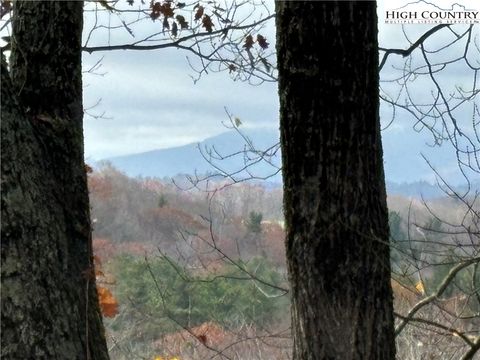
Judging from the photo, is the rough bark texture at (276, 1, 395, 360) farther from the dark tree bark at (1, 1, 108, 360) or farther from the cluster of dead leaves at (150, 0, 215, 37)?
the cluster of dead leaves at (150, 0, 215, 37)

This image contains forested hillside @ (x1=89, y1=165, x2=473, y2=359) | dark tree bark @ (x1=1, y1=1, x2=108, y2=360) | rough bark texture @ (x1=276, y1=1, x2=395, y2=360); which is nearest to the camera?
dark tree bark @ (x1=1, y1=1, x2=108, y2=360)

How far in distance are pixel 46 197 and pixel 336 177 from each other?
796 millimetres

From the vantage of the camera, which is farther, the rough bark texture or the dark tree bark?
the rough bark texture

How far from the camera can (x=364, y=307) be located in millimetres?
2035

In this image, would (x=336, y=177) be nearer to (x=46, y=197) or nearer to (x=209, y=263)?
(x=46, y=197)

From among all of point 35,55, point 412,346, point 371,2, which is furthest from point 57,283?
point 412,346

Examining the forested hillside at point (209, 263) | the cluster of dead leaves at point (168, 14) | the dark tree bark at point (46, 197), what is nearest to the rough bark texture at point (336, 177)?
the forested hillside at point (209, 263)

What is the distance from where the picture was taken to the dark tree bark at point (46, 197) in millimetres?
1768

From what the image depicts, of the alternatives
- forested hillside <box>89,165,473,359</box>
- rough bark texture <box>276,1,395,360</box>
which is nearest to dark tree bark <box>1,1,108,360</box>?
forested hillside <box>89,165,473,359</box>

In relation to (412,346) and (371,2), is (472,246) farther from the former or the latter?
(412,346)

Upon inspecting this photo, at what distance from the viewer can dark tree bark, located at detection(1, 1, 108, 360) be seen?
Result: 5.80 ft

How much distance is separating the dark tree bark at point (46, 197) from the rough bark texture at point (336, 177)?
0.62m

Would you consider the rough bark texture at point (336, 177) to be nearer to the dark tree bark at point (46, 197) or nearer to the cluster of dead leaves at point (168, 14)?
the dark tree bark at point (46, 197)

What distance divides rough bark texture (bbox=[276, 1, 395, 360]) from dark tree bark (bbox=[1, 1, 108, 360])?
2.02 feet
